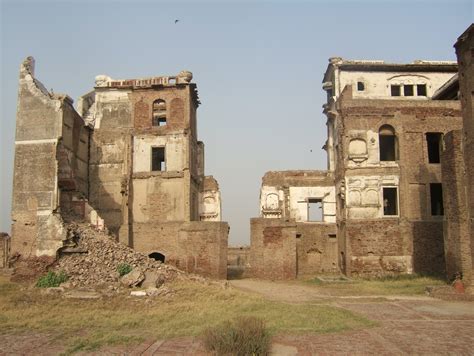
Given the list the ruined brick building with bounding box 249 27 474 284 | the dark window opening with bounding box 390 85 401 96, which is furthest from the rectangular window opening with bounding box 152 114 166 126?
the dark window opening with bounding box 390 85 401 96

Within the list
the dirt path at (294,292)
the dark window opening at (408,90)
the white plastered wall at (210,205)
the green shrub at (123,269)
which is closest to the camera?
the dirt path at (294,292)

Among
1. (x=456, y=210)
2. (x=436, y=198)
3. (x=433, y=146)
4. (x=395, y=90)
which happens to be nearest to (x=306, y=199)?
(x=436, y=198)

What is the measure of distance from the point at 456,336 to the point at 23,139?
16.8 meters

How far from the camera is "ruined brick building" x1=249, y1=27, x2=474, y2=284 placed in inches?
889

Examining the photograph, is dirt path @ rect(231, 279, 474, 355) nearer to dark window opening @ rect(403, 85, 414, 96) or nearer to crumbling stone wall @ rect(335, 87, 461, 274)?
crumbling stone wall @ rect(335, 87, 461, 274)

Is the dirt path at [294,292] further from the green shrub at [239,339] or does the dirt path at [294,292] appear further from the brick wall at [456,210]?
the green shrub at [239,339]

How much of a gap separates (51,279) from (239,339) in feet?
33.9

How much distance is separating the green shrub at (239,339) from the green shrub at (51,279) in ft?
30.3

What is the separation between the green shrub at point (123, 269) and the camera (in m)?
16.6

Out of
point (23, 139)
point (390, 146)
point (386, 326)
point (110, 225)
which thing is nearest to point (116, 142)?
A: point (110, 225)

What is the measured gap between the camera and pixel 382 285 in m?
19.5

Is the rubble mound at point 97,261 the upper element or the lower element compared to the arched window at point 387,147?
lower

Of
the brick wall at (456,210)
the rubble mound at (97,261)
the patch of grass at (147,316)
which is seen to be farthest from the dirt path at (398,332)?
the rubble mound at (97,261)

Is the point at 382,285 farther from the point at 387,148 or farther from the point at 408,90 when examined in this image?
the point at 408,90
